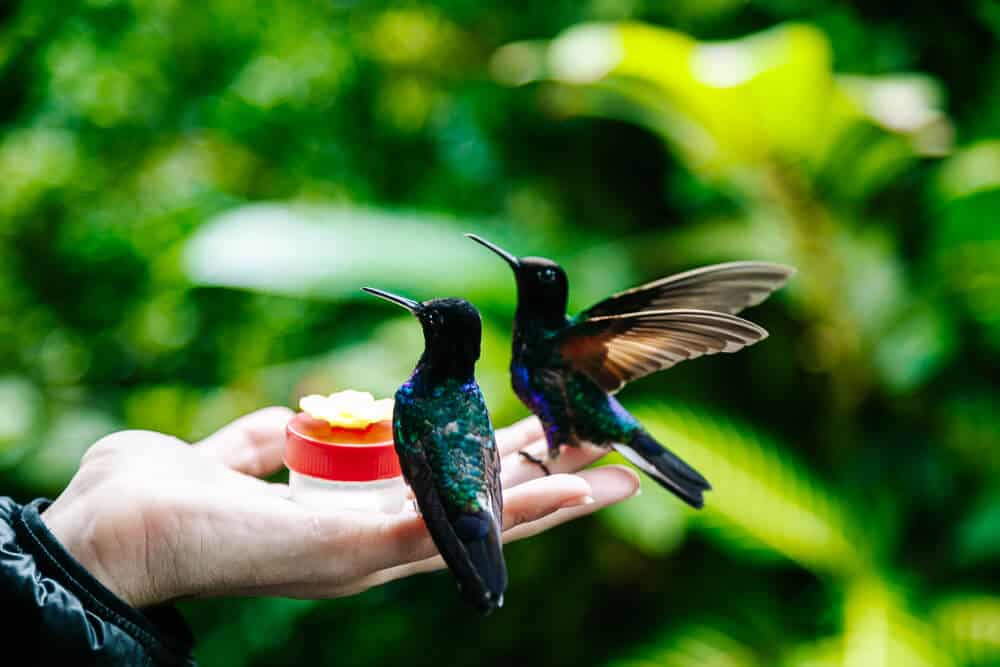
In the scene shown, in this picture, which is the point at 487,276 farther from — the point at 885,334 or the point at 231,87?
the point at 231,87

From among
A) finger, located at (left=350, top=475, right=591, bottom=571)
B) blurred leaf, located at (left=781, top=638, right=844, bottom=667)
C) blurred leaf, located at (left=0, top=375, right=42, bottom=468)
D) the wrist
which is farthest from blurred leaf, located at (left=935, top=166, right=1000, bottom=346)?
blurred leaf, located at (left=0, top=375, right=42, bottom=468)

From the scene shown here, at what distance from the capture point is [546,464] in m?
1.51

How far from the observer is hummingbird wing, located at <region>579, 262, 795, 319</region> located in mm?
1337

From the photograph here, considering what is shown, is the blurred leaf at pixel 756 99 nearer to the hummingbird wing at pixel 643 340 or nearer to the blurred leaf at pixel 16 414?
the hummingbird wing at pixel 643 340

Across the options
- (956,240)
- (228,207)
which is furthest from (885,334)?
(228,207)

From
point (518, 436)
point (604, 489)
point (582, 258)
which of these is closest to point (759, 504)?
point (582, 258)

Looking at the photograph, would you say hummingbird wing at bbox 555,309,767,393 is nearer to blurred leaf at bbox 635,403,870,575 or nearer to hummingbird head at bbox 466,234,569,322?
hummingbird head at bbox 466,234,569,322

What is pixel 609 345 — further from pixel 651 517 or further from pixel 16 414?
pixel 16 414

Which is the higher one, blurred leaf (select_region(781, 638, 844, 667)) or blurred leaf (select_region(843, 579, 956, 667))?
blurred leaf (select_region(843, 579, 956, 667))

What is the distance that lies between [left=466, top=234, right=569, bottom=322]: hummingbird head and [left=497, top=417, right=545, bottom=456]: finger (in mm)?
392

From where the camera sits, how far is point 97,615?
3.80 feet

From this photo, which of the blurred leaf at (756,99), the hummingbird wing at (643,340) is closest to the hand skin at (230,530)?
the hummingbird wing at (643,340)

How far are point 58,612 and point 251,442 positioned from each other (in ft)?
1.93

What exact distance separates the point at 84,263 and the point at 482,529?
3.04 meters
